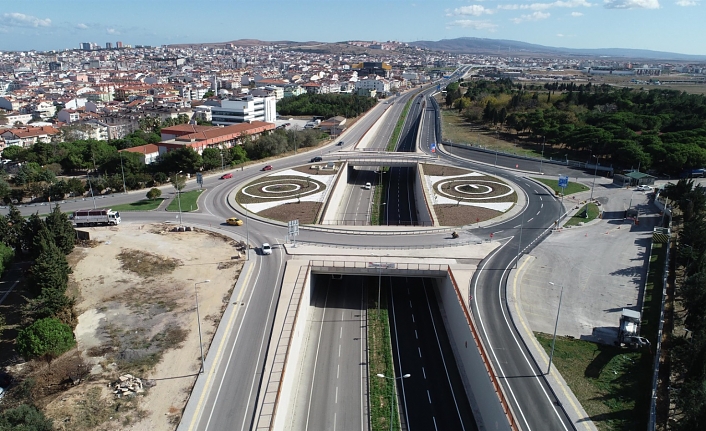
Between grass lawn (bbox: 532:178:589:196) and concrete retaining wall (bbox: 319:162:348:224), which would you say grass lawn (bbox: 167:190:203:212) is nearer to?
concrete retaining wall (bbox: 319:162:348:224)

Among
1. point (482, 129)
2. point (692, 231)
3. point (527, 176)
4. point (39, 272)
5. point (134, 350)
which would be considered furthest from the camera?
point (482, 129)

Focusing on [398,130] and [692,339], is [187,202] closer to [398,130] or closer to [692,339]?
[692,339]

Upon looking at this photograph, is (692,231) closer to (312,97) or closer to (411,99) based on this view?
(312,97)

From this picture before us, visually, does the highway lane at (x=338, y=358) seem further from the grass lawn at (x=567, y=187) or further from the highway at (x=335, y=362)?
the grass lawn at (x=567, y=187)

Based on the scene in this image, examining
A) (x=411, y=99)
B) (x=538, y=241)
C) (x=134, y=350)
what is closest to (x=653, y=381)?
(x=538, y=241)

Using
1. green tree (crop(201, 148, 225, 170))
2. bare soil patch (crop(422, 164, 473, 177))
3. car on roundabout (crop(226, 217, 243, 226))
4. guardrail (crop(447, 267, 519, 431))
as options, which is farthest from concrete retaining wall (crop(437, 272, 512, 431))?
green tree (crop(201, 148, 225, 170))
